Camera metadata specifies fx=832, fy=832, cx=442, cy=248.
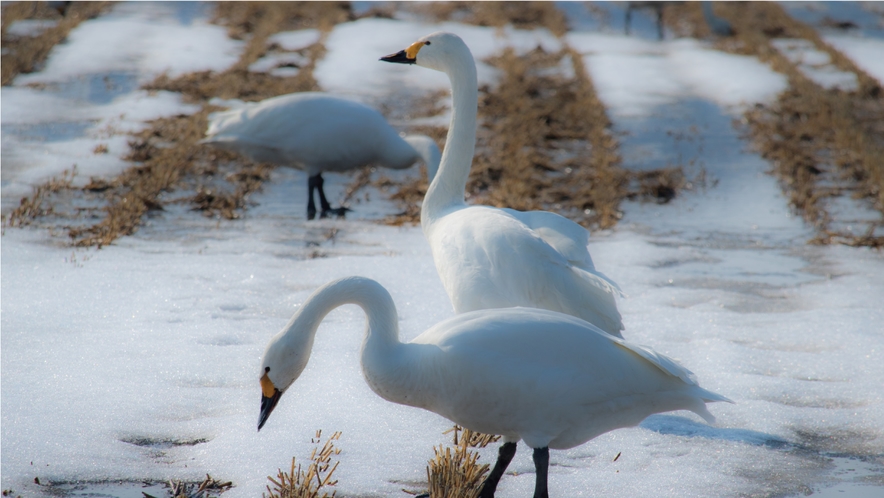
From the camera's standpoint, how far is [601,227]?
713cm

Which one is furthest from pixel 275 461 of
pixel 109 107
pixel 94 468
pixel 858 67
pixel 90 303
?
pixel 858 67

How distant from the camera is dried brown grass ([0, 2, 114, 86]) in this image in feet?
38.1

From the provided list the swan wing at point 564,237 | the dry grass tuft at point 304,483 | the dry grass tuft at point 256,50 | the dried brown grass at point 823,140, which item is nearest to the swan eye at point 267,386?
the dry grass tuft at point 304,483

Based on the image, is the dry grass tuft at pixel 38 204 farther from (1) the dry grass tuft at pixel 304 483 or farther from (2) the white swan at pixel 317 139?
(1) the dry grass tuft at pixel 304 483

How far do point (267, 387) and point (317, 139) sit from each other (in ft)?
15.7

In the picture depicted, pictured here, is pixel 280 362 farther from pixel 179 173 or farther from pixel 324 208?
pixel 179 173

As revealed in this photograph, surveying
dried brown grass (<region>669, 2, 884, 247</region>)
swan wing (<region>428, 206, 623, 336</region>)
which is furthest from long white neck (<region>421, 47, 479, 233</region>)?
dried brown grass (<region>669, 2, 884, 247</region>)

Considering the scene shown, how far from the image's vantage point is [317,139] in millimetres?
7426

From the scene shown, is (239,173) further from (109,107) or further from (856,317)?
(856,317)

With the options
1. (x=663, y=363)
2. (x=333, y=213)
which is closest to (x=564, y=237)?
(x=663, y=363)

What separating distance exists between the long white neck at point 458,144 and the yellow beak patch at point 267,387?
6.32 ft

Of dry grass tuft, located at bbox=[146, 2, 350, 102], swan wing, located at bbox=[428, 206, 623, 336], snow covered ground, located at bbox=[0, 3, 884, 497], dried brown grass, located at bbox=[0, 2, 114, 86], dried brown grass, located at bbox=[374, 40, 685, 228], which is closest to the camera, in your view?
snow covered ground, located at bbox=[0, 3, 884, 497]

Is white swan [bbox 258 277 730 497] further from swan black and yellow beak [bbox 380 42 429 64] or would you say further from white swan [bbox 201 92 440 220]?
white swan [bbox 201 92 440 220]

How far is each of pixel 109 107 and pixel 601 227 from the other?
683cm
